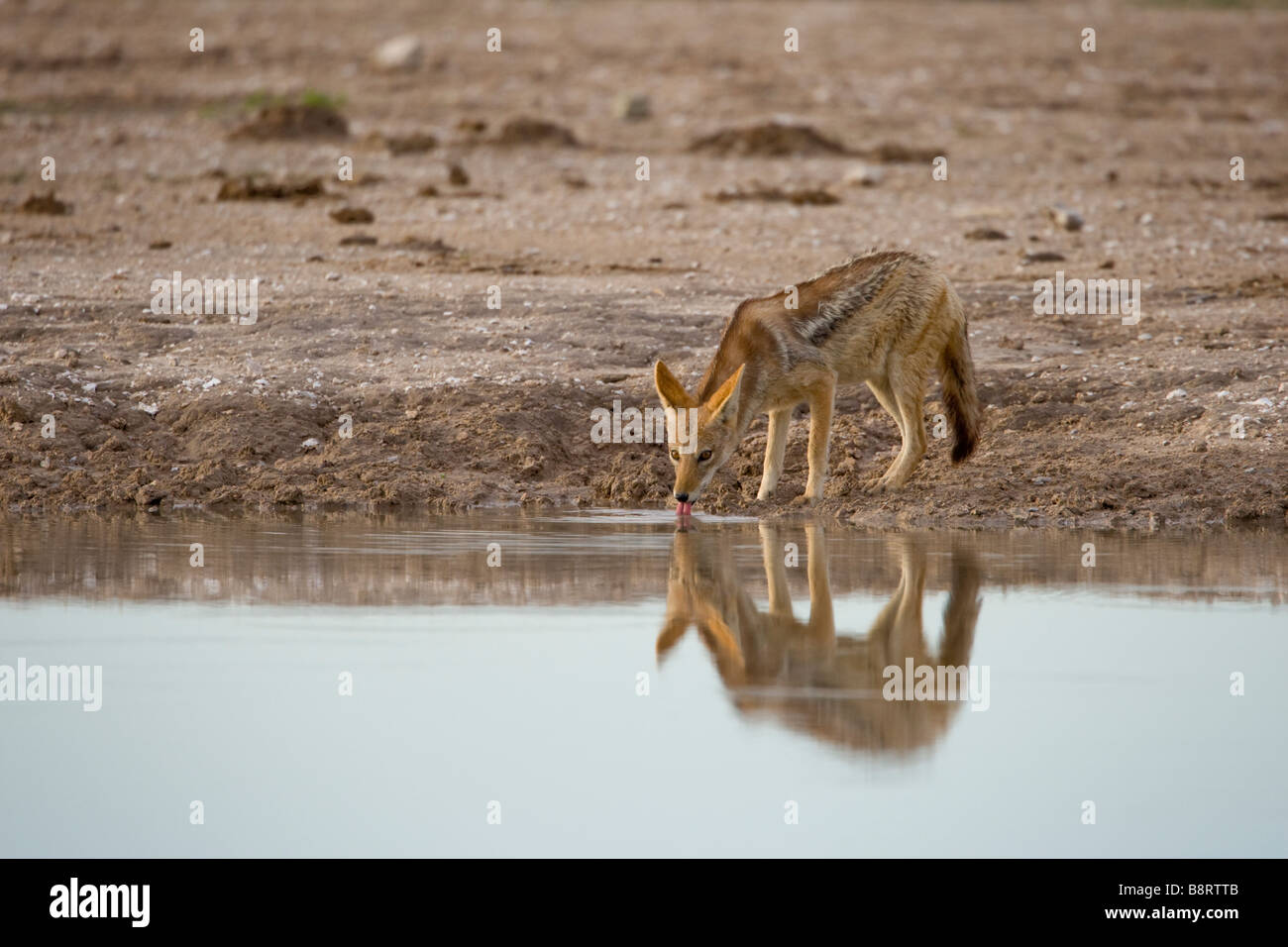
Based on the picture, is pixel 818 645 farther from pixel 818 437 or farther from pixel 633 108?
pixel 633 108

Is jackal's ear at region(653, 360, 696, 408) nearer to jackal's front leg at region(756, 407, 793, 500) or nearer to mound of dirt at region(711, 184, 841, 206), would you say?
jackal's front leg at region(756, 407, 793, 500)

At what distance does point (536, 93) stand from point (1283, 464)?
18600mm

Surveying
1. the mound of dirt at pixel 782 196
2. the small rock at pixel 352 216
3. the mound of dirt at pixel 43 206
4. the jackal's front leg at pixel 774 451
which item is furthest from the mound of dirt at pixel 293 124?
the jackal's front leg at pixel 774 451

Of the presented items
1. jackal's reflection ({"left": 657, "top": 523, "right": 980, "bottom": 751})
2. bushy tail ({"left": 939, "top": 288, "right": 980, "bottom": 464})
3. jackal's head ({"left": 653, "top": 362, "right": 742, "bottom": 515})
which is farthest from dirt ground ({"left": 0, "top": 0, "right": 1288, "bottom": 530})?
jackal's reflection ({"left": 657, "top": 523, "right": 980, "bottom": 751})

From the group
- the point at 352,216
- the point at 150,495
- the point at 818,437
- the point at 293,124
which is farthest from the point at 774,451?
the point at 293,124

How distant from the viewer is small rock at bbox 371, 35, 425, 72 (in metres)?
29.8

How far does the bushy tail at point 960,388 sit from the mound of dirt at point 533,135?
12527 millimetres

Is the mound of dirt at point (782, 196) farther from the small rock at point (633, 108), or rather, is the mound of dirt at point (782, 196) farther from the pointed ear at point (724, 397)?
the pointed ear at point (724, 397)

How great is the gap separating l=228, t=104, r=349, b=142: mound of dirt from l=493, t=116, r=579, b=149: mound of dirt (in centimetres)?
240

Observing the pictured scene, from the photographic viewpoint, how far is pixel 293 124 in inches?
941

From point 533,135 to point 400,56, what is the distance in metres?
7.64

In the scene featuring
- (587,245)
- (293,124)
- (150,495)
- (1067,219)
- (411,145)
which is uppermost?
(293,124)

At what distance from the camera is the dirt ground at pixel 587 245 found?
11539 millimetres

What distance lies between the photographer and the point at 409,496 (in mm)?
11367
